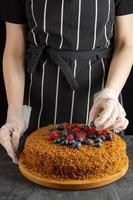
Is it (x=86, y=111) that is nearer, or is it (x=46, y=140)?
(x=46, y=140)

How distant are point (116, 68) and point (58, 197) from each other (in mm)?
614

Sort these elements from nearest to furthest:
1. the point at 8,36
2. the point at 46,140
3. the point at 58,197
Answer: the point at 58,197, the point at 46,140, the point at 8,36

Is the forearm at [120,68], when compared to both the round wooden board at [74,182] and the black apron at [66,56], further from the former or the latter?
the round wooden board at [74,182]

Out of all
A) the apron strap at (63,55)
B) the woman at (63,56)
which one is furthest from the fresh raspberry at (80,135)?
the apron strap at (63,55)

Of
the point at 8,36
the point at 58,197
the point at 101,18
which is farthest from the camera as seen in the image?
the point at 8,36

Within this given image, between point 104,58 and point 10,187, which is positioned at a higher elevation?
point 104,58

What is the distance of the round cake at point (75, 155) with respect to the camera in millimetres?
1455

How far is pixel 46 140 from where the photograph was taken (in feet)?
5.16

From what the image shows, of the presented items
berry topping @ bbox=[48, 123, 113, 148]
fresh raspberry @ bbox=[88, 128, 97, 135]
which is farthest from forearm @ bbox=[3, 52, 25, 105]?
fresh raspberry @ bbox=[88, 128, 97, 135]

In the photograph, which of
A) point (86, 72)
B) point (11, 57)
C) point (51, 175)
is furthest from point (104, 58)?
point (51, 175)

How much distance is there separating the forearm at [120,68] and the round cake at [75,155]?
0.74ft

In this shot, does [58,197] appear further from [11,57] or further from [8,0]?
[8,0]

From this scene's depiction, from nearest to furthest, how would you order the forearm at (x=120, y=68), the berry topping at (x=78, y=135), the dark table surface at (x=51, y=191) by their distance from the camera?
the dark table surface at (x=51, y=191)
the berry topping at (x=78, y=135)
the forearm at (x=120, y=68)

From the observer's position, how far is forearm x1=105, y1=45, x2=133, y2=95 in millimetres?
1756
